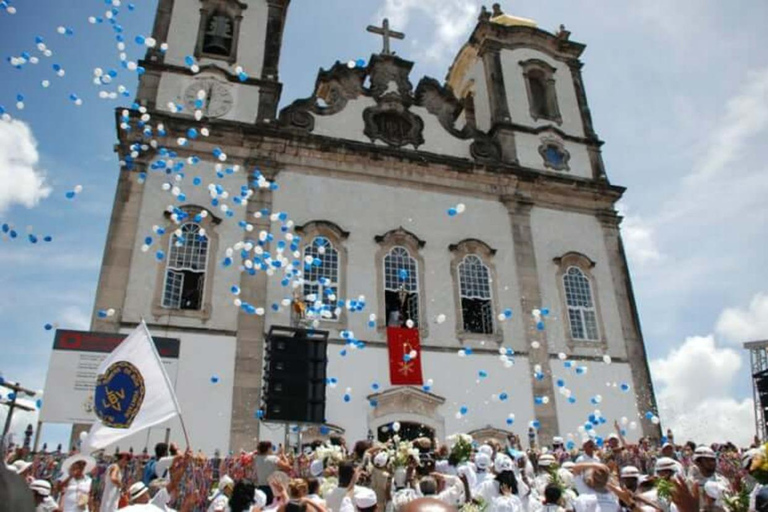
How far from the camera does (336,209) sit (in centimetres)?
1827

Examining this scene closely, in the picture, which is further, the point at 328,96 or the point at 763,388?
the point at 328,96

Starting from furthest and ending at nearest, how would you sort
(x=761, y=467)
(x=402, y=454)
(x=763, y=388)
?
(x=763, y=388)
(x=402, y=454)
(x=761, y=467)

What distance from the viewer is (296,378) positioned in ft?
43.2

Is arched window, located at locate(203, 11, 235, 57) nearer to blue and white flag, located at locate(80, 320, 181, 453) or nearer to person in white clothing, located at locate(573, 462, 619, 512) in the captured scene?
blue and white flag, located at locate(80, 320, 181, 453)

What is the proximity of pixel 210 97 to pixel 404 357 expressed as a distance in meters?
9.96

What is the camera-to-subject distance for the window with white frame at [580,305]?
19219 millimetres

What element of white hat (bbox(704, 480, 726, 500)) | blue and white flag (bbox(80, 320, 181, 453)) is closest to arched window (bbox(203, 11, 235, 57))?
blue and white flag (bbox(80, 320, 181, 453))

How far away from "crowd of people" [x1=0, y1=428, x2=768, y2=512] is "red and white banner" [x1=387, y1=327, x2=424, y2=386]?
5188 mm

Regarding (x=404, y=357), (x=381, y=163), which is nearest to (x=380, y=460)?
(x=404, y=357)

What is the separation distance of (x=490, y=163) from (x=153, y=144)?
34.8 ft

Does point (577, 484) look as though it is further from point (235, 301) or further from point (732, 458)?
point (235, 301)

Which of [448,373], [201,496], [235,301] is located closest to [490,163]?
[448,373]

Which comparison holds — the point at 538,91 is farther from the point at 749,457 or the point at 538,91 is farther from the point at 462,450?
the point at 749,457

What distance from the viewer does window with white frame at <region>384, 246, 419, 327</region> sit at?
57.3ft
